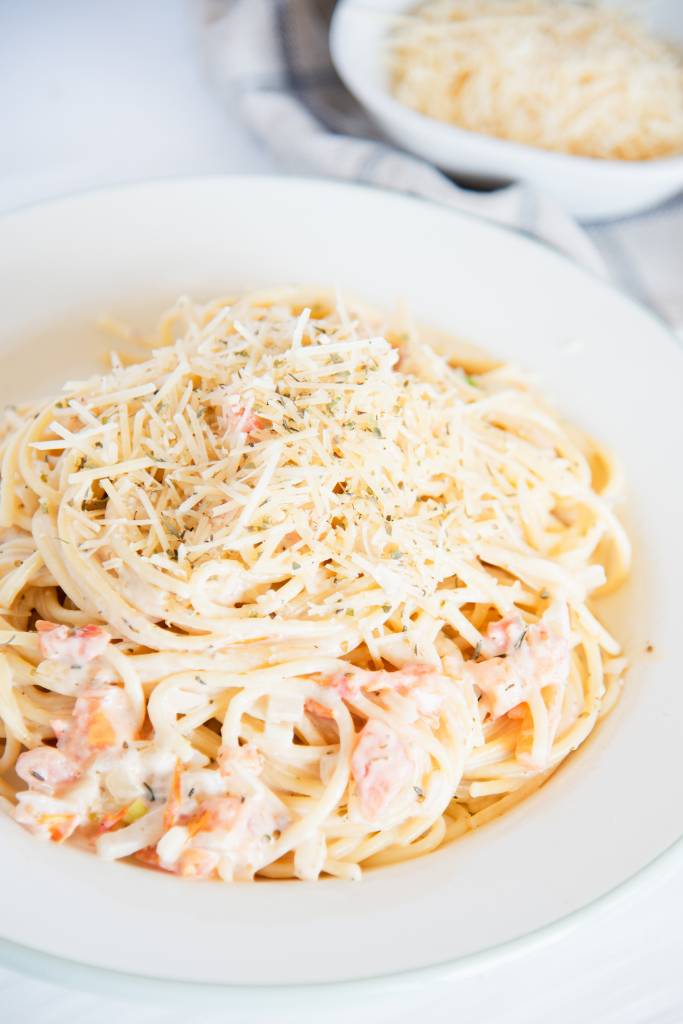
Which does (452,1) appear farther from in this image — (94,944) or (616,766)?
(94,944)

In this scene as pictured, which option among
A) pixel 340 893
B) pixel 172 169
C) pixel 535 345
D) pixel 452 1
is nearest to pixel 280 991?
pixel 340 893

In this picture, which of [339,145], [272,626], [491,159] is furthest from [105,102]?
[272,626]

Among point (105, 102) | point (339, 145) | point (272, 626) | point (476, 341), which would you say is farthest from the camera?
point (105, 102)

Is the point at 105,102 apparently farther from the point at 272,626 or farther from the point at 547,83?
the point at 272,626

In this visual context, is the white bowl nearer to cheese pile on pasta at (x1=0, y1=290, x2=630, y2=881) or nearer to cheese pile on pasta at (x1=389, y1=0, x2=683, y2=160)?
cheese pile on pasta at (x1=389, y1=0, x2=683, y2=160)

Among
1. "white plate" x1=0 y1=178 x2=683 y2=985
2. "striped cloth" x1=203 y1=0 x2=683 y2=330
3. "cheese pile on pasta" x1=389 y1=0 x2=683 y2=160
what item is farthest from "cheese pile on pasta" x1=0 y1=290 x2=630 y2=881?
"cheese pile on pasta" x1=389 y1=0 x2=683 y2=160

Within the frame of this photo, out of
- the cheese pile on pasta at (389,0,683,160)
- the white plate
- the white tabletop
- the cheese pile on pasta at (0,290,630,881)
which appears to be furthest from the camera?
the white tabletop
